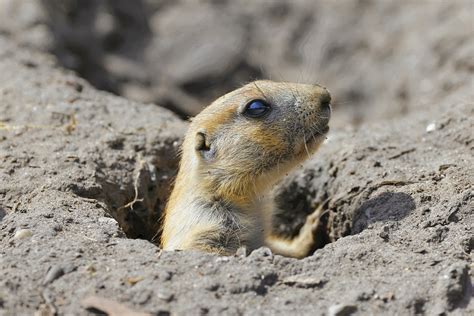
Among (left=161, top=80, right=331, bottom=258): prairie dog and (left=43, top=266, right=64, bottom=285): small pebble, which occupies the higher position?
(left=161, top=80, right=331, bottom=258): prairie dog

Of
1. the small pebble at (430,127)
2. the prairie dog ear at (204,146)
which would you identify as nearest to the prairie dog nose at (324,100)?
the prairie dog ear at (204,146)

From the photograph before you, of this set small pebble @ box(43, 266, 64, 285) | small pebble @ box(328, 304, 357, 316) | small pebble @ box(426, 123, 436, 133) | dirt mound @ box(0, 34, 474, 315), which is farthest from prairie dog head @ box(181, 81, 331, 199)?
small pebble @ box(328, 304, 357, 316)

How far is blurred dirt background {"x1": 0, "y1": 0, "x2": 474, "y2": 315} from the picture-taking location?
14.3ft

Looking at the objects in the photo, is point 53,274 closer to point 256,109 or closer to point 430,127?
point 256,109

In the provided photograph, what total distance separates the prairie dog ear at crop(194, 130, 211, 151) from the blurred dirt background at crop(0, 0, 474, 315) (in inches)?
32.5

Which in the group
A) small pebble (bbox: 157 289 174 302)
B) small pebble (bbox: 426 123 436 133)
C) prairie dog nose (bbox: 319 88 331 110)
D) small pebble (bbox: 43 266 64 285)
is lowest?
small pebble (bbox: 157 289 174 302)

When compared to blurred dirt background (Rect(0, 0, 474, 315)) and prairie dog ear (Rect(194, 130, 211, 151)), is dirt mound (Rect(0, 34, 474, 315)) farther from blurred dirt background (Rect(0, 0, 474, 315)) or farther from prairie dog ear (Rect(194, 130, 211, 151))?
prairie dog ear (Rect(194, 130, 211, 151))

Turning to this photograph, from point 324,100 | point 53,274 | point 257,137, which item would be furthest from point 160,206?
point 53,274

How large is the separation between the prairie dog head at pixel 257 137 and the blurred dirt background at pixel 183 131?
26.2 inches

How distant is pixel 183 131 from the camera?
23.8 feet

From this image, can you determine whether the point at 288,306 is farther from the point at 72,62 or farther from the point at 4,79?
the point at 72,62

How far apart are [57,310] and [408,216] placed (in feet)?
7.95

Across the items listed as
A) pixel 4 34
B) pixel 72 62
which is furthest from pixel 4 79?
pixel 72 62

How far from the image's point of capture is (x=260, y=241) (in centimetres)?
604
